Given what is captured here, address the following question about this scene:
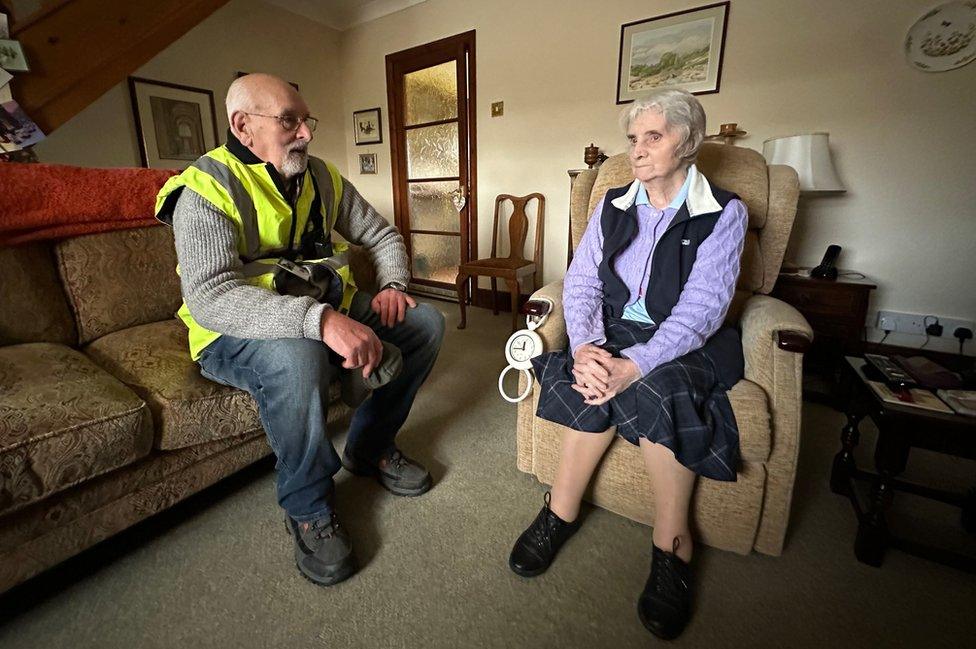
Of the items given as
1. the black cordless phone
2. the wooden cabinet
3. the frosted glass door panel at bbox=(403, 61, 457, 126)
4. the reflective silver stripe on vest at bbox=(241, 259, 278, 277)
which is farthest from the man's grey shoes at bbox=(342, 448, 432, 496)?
the frosted glass door panel at bbox=(403, 61, 457, 126)

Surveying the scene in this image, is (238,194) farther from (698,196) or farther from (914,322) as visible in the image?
(914,322)

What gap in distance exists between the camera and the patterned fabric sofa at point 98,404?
0.86 m

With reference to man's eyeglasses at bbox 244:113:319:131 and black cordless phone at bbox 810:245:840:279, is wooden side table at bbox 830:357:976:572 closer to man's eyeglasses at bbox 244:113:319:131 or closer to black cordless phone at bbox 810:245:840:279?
black cordless phone at bbox 810:245:840:279

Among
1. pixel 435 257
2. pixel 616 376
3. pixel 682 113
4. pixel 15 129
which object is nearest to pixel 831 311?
pixel 682 113

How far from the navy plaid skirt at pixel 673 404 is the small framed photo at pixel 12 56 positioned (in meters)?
2.53

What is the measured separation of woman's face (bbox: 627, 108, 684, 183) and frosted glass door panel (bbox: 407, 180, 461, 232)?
2.66 metres

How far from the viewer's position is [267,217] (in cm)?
112

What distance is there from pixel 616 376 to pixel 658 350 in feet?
0.41

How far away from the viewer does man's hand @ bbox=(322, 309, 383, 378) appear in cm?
100

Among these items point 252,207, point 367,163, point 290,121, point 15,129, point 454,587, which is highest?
point 367,163

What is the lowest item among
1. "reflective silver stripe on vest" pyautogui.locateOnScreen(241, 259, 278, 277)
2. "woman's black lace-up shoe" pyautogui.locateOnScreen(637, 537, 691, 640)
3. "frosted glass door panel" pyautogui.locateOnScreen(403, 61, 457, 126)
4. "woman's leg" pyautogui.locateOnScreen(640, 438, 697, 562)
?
"woman's black lace-up shoe" pyautogui.locateOnScreen(637, 537, 691, 640)

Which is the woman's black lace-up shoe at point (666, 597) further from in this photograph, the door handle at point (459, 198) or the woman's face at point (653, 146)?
the door handle at point (459, 198)

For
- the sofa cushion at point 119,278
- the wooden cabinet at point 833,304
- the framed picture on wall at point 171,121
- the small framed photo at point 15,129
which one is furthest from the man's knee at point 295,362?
the framed picture on wall at point 171,121

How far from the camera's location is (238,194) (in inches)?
41.9
